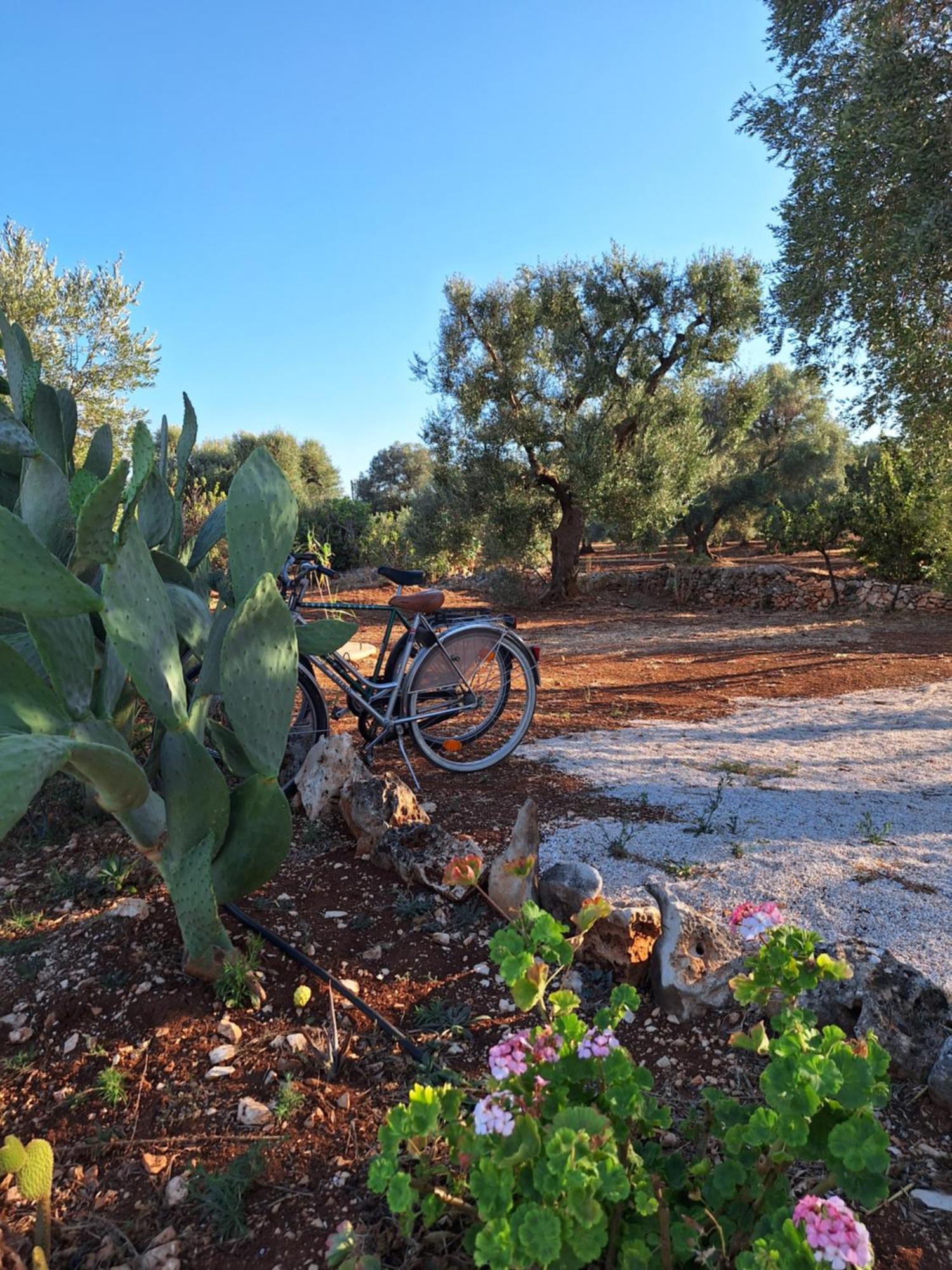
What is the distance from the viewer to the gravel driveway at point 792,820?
2.67 m

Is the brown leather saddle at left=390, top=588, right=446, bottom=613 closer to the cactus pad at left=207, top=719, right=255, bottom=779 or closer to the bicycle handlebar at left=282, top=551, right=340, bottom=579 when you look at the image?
the bicycle handlebar at left=282, top=551, right=340, bottom=579

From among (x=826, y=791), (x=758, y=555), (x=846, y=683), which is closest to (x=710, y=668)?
(x=846, y=683)

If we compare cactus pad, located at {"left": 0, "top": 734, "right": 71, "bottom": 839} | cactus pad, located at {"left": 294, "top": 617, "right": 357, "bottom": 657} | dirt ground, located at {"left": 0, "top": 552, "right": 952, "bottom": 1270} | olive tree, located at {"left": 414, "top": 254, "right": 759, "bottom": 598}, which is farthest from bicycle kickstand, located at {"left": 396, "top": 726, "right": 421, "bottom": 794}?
olive tree, located at {"left": 414, "top": 254, "right": 759, "bottom": 598}

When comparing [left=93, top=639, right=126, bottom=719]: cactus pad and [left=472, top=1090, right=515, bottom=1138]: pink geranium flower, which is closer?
[left=472, top=1090, right=515, bottom=1138]: pink geranium flower

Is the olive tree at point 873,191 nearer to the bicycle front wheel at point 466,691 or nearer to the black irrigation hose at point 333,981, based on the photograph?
the bicycle front wheel at point 466,691

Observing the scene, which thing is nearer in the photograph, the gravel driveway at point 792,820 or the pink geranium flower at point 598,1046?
the pink geranium flower at point 598,1046

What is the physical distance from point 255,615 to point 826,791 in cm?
345

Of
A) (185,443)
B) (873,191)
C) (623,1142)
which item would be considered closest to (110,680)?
(185,443)

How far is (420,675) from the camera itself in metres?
3.93

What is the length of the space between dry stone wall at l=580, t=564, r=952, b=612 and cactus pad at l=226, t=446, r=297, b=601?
12248 millimetres

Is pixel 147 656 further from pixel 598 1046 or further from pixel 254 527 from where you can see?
pixel 598 1046

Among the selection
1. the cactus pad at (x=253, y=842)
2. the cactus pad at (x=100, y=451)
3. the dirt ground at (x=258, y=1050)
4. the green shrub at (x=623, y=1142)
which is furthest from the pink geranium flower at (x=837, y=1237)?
the cactus pad at (x=100, y=451)

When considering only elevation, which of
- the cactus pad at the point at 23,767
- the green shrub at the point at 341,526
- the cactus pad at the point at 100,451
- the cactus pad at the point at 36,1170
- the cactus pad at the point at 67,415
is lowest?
the cactus pad at the point at 36,1170

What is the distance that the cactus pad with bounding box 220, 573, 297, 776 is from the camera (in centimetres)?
188
